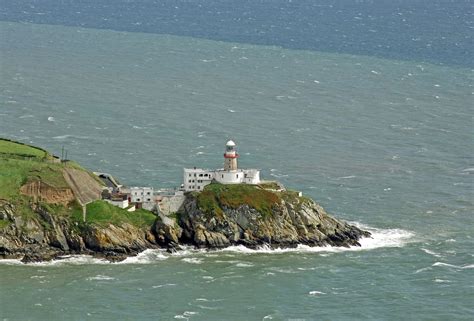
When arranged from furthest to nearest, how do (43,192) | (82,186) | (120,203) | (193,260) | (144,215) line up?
1. (82,186)
2. (120,203)
3. (144,215)
4. (43,192)
5. (193,260)

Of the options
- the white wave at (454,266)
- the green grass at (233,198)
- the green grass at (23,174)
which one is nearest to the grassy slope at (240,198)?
the green grass at (233,198)

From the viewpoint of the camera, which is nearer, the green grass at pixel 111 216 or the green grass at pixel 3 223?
the green grass at pixel 3 223

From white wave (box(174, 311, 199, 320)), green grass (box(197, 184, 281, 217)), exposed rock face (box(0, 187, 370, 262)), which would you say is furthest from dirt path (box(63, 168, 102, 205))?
white wave (box(174, 311, 199, 320))

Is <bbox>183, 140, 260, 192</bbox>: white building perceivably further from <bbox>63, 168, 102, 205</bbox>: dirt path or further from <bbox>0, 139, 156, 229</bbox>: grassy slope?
<bbox>63, 168, 102, 205</bbox>: dirt path

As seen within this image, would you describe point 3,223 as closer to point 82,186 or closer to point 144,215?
point 82,186

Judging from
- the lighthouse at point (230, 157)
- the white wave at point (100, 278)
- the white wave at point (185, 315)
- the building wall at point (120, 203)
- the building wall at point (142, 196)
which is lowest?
the white wave at point (185, 315)

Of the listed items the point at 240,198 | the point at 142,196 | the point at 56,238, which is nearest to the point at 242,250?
the point at 240,198

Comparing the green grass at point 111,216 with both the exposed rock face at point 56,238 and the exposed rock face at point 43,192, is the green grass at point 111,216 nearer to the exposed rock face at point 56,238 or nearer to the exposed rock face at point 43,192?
the exposed rock face at point 56,238
